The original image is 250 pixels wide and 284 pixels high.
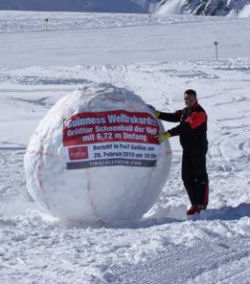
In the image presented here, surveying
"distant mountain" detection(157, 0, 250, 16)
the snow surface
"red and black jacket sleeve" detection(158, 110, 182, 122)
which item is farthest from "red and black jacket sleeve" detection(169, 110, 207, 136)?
"distant mountain" detection(157, 0, 250, 16)

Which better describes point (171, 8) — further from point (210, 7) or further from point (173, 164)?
point (173, 164)

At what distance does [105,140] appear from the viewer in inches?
284

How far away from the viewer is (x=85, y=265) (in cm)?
568

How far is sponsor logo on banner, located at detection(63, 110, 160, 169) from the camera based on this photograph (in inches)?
282

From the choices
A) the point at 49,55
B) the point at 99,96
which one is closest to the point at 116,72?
the point at 49,55

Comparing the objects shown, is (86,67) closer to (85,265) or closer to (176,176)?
(176,176)

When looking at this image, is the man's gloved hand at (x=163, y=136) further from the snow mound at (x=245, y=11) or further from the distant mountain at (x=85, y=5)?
the distant mountain at (x=85, y=5)

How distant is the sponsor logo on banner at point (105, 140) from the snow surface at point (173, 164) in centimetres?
62

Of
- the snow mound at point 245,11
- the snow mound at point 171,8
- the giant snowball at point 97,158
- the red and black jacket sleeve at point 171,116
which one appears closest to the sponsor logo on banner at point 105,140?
the giant snowball at point 97,158

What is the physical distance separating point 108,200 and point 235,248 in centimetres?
153

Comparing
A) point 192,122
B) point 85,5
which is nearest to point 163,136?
point 192,122

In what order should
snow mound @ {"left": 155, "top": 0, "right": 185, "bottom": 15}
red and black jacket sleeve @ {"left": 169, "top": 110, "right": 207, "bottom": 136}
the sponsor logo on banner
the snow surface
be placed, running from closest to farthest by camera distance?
the snow surface < the sponsor logo on banner < red and black jacket sleeve @ {"left": 169, "top": 110, "right": 207, "bottom": 136} < snow mound @ {"left": 155, "top": 0, "right": 185, "bottom": 15}

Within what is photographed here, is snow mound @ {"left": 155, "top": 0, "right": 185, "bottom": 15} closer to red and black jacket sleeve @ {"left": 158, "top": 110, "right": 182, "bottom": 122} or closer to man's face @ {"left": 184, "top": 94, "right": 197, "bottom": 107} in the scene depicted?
red and black jacket sleeve @ {"left": 158, "top": 110, "right": 182, "bottom": 122}

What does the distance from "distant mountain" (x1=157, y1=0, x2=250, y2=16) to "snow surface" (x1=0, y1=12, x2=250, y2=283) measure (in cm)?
7981
